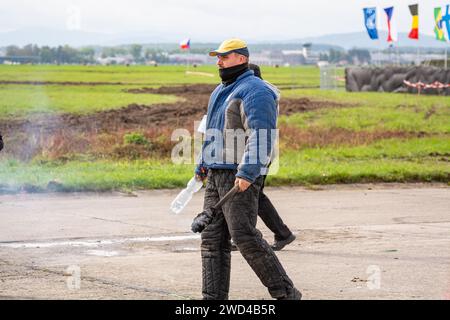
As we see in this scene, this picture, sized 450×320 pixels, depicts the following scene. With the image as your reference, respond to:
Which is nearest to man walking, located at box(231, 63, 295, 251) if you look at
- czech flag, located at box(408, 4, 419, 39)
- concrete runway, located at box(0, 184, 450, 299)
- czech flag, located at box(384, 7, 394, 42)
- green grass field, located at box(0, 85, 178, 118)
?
concrete runway, located at box(0, 184, 450, 299)

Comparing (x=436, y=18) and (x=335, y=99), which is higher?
(x=436, y=18)

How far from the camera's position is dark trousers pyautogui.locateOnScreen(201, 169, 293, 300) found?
315 inches

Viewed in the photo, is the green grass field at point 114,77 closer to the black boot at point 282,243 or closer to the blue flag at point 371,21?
the blue flag at point 371,21

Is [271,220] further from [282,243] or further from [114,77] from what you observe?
[114,77]

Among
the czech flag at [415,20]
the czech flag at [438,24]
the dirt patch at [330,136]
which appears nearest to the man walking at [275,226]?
the dirt patch at [330,136]

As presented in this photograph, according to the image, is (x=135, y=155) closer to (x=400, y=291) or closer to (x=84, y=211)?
(x=84, y=211)

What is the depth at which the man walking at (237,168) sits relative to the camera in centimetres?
791

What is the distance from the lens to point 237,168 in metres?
8.04

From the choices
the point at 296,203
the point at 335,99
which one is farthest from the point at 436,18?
the point at 296,203

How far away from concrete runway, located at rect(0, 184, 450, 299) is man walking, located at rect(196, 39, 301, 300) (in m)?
0.57

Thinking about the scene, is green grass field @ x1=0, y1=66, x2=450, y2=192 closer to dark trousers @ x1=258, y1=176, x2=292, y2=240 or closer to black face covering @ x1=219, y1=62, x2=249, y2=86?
dark trousers @ x1=258, y1=176, x2=292, y2=240

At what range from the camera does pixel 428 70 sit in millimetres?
49219
